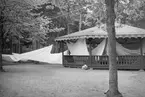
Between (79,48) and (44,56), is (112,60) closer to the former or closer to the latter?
(79,48)

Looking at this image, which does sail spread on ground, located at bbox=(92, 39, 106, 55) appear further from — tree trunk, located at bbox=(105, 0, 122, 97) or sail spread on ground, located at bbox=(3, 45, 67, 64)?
tree trunk, located at bbox=(105, 0, 122, 97)

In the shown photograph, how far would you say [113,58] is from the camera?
631 centimetres

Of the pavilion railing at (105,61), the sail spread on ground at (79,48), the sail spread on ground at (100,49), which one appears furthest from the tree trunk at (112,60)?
the sail spread on ground at (79,48)

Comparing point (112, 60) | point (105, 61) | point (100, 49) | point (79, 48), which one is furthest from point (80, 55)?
point (112, 60)

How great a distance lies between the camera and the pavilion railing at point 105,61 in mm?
16219

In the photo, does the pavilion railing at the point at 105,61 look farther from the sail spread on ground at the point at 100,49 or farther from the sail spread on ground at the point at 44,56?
the sail spread on ground at the point at 44,56

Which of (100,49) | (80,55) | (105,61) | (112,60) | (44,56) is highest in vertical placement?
(112,60)

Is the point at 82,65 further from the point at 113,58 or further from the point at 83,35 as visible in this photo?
the point at 113,58

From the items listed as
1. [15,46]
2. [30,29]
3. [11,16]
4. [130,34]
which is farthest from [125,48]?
[15,46]

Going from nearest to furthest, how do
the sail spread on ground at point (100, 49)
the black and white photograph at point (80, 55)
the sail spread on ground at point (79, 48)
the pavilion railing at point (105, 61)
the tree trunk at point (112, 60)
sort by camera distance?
the tree trunk at point (112, 60) → the black and white photograph at point (80, 55) → the pavilion railing at point (105, 61) → the sail spread on ground at point (100, 49) → the sail spread on ground at point (79, 48)

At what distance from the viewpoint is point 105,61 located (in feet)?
55.6

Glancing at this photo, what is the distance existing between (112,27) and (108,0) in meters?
0.82

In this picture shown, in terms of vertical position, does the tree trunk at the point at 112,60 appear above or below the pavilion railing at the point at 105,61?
above

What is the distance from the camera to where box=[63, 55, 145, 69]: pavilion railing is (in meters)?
16.2
